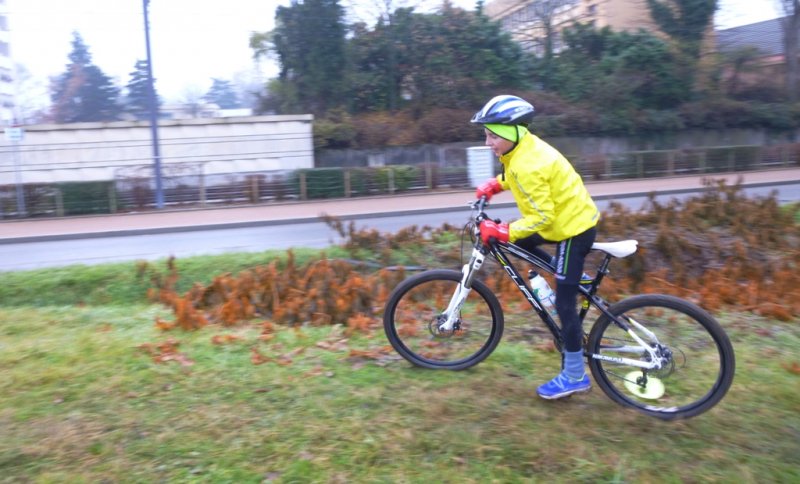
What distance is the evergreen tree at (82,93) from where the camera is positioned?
114 ft

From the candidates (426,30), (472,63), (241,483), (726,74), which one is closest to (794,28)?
(726,74)

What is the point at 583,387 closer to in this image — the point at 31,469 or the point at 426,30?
the point at 31,469

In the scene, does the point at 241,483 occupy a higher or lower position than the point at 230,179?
lower

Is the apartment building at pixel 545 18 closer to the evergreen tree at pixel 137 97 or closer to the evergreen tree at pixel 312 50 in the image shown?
the evergreen tree at pixel 312 50

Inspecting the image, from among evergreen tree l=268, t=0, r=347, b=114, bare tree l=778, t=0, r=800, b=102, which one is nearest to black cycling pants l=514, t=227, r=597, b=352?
evergreen tree l=268, t=0, r=347, b=114

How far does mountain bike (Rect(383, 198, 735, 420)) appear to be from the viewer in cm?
378

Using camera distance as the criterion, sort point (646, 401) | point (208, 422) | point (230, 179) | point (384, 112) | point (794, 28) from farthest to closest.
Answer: point (794, 28) → point (384, 112) → point (230, 179) → point (646, 401) → point (208, 422)

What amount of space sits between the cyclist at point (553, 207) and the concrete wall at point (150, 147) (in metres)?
24.5

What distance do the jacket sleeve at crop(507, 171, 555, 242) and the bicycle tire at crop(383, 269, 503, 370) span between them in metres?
0.69

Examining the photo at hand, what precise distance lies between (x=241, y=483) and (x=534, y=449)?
140cm

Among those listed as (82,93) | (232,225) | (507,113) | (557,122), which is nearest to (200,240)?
(232,225)

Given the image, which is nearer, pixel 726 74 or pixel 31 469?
pixel 31 469

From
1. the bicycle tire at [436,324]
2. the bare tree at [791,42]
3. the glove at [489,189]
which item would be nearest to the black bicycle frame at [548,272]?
the bicycle tire at [436,324]

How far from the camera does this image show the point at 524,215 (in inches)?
155
